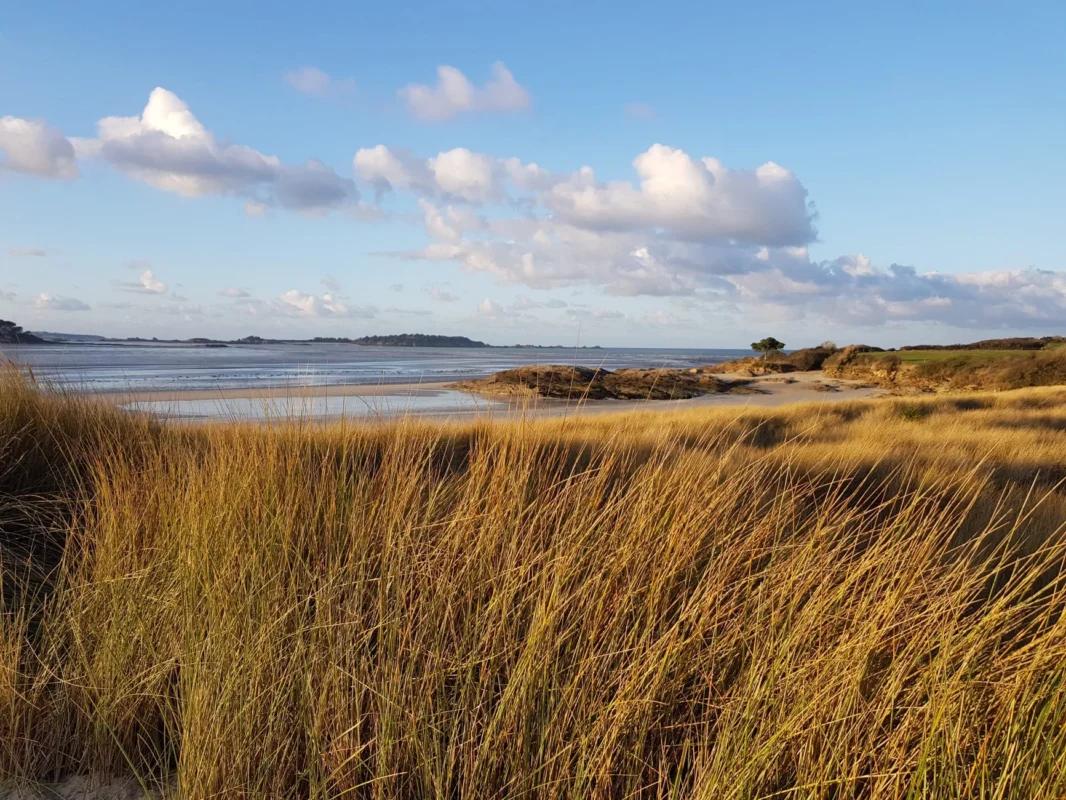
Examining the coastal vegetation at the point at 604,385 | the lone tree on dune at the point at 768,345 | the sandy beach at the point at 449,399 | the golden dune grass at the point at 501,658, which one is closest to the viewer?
the golden dune grass at the point at 501,658

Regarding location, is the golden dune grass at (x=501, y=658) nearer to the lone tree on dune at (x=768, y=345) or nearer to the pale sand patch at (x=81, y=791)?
the pale sand patch at (x=81, y=791)

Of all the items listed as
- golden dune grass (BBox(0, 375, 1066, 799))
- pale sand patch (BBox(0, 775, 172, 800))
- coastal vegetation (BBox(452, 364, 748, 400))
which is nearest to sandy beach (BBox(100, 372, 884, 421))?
coastal vegetation (BBox(452, 364, 748, 400))

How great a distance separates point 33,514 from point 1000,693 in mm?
5310

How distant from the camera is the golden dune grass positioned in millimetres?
2217

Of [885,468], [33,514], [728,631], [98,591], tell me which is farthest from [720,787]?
[885,468]

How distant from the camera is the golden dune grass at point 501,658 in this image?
87.3 inches

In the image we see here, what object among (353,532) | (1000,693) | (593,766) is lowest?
(593,766)

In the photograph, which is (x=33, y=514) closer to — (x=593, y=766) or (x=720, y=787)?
(x=593, y=766)

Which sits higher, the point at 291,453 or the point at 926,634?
the point at 291,453

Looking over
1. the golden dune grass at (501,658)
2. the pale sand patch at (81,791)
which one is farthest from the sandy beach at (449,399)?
the pale sand patch at (81,791)

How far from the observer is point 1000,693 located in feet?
8.09

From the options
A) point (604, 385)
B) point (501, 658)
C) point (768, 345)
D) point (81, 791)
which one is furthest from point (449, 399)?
point (768, 345)

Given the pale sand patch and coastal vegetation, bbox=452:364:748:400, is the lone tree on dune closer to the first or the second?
coastal vegetation, bbox=452:364:748:400

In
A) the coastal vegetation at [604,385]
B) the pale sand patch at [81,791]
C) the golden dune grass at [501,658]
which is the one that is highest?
the coastal vegetation at [604,385]
